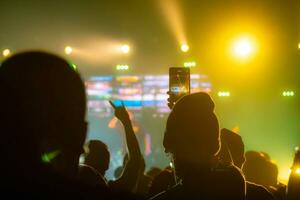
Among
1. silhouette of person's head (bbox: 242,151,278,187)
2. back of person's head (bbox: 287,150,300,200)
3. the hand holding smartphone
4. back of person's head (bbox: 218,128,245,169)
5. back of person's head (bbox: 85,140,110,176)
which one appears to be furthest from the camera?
silhouette of person's head (bbox: 242,151,278,187)

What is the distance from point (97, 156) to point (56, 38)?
592 inches

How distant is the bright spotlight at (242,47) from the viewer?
17.3m

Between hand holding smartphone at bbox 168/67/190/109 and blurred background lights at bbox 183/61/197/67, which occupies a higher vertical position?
blurred background lights at bbox 183/61/197/67

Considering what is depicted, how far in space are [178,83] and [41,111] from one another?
2716mm

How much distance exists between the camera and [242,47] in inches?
681

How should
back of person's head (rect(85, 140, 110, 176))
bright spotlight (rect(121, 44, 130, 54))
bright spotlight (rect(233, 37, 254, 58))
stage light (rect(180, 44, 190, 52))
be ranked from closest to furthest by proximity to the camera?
back of person's head (rect(85, 140, 110, 176)) < bright spotlight (rect(233, 37, 254, 58)) < stage light (rect(180, 44, 190, 52)) < bright spotlight (rect(121, 44, 130, 54))

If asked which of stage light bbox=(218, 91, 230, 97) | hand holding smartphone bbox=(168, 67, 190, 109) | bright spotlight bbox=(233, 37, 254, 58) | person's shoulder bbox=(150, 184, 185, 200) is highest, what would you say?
bright spotlight bbox=(233, 37, 254, 58)

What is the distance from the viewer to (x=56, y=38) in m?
18.5

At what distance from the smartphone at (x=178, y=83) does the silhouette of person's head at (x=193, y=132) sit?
52.7 inches

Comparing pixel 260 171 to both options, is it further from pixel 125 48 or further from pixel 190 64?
pixel 125 48

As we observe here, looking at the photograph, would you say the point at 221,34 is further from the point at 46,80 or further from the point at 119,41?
the point at 46,80

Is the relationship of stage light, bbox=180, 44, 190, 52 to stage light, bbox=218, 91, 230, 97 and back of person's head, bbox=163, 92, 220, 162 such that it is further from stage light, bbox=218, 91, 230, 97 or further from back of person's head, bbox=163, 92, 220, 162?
back of person's head, bbox=163, 92, 220, 162

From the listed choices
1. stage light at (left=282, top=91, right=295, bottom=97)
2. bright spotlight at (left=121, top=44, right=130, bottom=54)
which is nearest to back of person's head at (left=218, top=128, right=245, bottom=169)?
bright spotlight at (left=121, top=44, right=130, bottom=54)

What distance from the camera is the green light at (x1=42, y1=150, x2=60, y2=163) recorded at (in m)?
0.99
